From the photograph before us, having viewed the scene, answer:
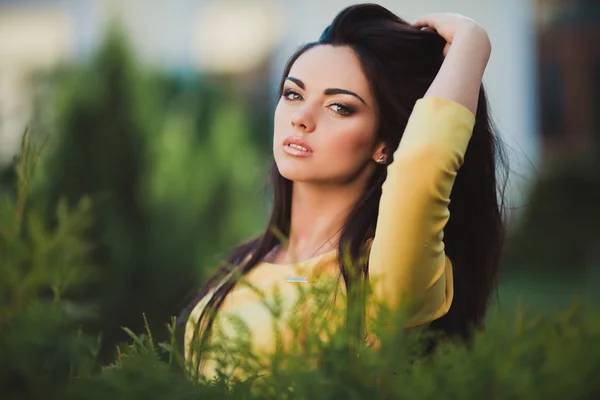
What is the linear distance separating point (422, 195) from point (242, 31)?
12816 millimetres

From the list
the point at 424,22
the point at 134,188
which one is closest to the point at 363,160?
the point at 424,22

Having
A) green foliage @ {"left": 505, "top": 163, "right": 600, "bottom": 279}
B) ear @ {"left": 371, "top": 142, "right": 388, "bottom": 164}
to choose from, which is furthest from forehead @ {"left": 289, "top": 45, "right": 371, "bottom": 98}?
green foliage @ {"left": 505, "top": 163, "right": 600, "bottom": 279}

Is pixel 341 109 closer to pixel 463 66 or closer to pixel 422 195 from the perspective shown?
pixel 463 66

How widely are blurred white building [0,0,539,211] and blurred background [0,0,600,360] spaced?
0.08ft

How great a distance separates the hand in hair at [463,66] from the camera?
6.07 ft

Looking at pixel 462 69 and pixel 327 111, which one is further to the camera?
pixel 327 111

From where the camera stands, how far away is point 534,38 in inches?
538

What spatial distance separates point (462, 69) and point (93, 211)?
3.35 m

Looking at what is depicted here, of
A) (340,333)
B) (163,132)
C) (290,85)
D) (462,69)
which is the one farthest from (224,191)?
(340,333)

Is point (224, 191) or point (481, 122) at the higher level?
point (481, 122)

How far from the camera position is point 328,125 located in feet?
7.16

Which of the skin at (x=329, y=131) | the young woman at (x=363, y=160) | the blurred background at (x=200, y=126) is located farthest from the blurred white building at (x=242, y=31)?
the skin at (x=329, y=131)

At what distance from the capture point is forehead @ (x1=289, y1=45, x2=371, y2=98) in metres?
2.22

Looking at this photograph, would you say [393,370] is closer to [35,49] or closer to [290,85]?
[290,85]
